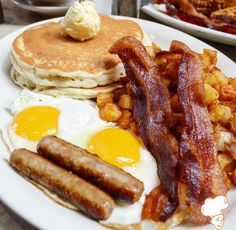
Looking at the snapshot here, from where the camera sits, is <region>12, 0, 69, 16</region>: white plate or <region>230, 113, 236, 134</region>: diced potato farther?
<region>12, 0, 69, 16</region>: white plate

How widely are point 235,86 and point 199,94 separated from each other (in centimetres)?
33

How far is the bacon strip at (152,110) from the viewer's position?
1591 millimetres

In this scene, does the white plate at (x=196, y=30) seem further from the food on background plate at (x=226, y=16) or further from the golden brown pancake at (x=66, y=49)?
the golden brown pancake at (x=66, y=49)

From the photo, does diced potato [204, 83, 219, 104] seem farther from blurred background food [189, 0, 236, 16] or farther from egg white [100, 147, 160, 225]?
blurred background food [189, 0, 236, 16]

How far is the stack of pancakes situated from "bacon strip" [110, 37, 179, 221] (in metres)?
0.15

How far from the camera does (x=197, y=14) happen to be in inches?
123

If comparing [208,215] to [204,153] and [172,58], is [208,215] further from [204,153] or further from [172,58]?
[172,58]

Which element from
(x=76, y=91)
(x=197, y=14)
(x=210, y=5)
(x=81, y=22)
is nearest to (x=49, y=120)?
(x=76, y=91)

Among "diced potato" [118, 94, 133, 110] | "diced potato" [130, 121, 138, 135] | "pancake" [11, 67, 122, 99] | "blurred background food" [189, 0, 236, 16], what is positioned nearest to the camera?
"diced potato" [130, 121, 138, 135]

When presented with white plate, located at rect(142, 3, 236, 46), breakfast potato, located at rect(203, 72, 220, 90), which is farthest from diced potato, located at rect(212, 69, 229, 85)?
white plate, located at rect(142, 3, 236, 46)

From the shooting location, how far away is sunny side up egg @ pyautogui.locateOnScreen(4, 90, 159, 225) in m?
1.65

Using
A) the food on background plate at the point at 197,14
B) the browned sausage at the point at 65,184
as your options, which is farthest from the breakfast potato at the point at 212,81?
the food on background plate at the point at 197,14

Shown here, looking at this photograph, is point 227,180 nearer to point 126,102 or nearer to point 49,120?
point 126,102

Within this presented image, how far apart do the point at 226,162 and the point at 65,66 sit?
94 cm
